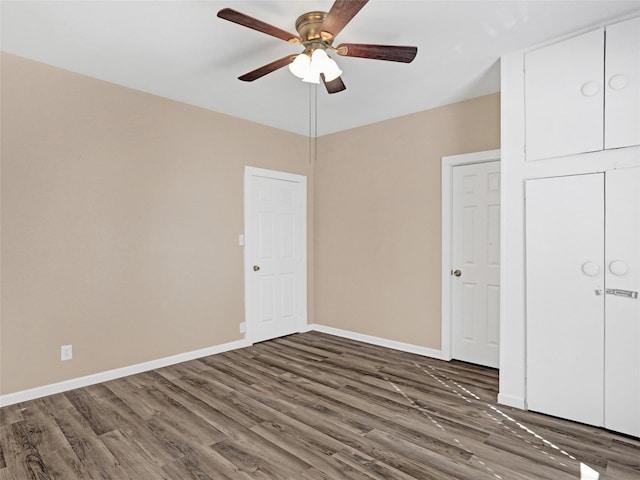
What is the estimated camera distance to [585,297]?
8.35ft

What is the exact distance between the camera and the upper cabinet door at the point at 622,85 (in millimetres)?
2359

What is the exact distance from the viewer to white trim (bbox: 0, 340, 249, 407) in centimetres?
291

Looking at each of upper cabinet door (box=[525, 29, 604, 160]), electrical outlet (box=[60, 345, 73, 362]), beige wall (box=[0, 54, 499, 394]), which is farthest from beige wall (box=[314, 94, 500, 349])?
electrical outlet (box=[60, 345, 73, 362])

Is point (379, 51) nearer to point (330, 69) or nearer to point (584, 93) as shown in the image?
point (330, 69)

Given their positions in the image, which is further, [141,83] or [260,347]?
[260,347]

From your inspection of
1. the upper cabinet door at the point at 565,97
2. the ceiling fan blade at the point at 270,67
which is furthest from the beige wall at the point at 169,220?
the ceiling fan blade at the point at 270,67

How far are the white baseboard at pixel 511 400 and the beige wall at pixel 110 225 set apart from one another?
2.85m

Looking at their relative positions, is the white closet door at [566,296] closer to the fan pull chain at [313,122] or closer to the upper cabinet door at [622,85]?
the upper cabinet door at [622,85]

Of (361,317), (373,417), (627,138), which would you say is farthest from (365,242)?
(627,138)

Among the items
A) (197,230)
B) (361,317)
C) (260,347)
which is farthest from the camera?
(361,317)

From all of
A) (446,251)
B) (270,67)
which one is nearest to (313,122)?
(270,67)

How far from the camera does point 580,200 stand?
257cm

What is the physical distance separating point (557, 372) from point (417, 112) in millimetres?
2927

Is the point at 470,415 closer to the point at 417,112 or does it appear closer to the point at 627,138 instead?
the point at 627,138
